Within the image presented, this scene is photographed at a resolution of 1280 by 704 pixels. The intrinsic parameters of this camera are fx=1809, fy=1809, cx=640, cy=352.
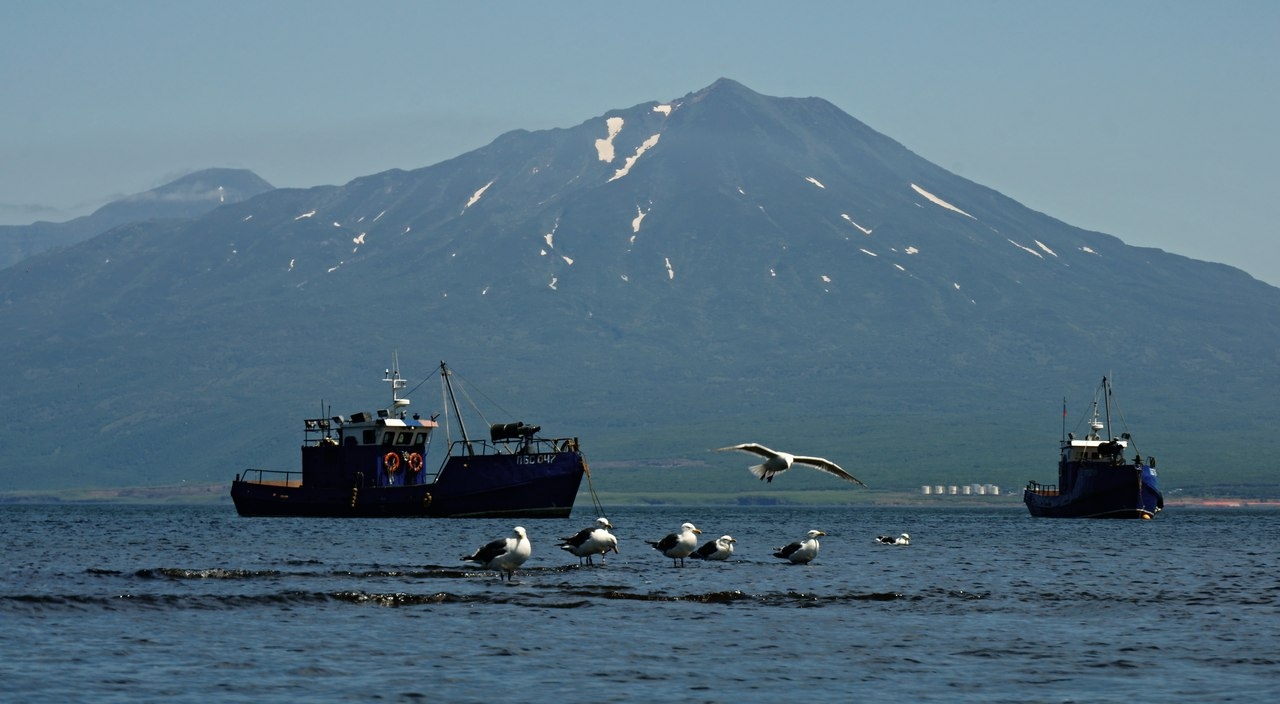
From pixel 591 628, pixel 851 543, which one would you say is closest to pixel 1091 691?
pixel 591 628

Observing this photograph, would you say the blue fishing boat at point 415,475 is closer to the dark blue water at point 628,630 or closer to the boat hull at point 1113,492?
the dark blue water at point 628,630

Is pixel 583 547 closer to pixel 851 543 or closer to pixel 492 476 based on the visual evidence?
pixel 851 543

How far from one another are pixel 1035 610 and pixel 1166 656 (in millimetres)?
10429

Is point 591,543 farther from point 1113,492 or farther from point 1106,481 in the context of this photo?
point 1113,492

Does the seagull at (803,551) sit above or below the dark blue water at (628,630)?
above

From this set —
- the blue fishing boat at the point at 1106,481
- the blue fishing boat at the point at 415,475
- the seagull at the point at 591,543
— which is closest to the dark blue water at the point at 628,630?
the seagull at the point at 591,543

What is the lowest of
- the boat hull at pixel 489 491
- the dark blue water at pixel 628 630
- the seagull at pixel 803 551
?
the dark blue water at pixel 628 630

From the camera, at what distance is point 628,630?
135 feet

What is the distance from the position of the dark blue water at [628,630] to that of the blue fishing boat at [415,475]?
47.8m

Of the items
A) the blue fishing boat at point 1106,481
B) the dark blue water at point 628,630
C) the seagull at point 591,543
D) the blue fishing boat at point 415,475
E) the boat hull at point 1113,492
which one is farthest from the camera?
the boat hull at point 1113,492

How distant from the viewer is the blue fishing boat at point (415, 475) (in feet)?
393

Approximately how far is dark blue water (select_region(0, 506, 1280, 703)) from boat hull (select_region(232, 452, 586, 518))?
47524mm

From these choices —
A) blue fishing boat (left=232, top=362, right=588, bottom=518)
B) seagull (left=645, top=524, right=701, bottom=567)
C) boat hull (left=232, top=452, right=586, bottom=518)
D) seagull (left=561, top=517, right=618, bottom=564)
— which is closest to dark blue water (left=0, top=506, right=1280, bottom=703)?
seagull (left=561, top=517, right=618, bottom=564)

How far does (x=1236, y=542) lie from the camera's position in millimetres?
109312
